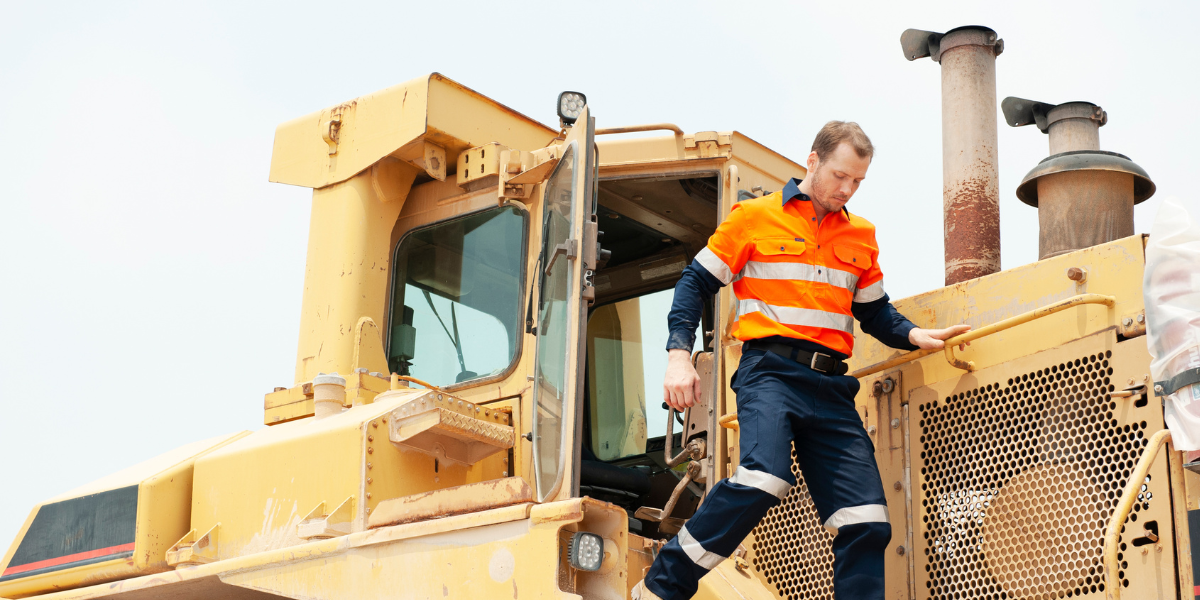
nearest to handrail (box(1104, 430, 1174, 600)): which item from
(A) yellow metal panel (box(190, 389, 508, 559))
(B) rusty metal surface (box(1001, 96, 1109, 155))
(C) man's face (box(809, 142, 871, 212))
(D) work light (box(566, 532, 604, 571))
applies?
(C) man's face (box(809, 142, 871, 212))

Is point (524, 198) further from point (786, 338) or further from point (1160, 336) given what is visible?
point (1160, 336)

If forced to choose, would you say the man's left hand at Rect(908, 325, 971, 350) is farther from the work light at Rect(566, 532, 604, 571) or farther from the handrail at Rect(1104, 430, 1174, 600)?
the work light at Rect(566, 532, 604, 571)

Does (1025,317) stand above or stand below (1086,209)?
below

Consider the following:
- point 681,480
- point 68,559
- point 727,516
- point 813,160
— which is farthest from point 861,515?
point 68,559

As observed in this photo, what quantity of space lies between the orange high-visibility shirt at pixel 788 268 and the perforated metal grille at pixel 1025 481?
0.47 meters

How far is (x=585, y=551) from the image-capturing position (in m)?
3.30

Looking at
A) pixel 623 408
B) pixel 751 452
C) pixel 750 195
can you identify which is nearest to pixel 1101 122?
pixel 750 195

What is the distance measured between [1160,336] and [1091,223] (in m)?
0.95

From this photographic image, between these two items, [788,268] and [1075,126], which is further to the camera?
[1075,126]

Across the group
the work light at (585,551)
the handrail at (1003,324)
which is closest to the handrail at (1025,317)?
the handrail at (1003,324)

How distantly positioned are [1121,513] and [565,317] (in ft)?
5.37

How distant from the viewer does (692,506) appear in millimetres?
5062

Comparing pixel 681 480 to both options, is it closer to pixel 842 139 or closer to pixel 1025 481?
pixel 1025 481

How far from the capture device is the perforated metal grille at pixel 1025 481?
3.32m
